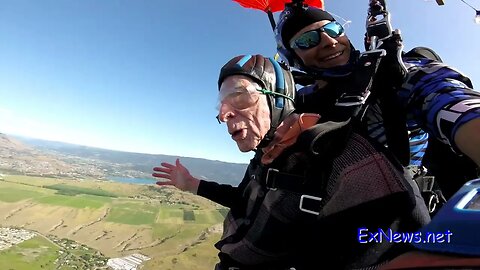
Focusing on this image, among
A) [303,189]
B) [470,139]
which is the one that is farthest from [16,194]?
[470,139]

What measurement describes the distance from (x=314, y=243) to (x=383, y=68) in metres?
1.07

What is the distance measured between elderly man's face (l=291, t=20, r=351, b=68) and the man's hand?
2011 mm

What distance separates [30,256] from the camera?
Result: 211ft

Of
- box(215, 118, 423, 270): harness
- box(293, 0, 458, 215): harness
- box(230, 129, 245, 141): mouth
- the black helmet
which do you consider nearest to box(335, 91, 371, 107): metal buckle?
box(293, 0, 458, 215): harness

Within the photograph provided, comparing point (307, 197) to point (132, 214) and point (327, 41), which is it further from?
point (132, 214)

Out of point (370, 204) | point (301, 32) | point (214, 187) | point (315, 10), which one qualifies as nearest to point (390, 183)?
point (370, 204)

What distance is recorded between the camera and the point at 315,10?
99.3 inches

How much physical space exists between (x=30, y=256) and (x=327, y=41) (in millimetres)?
81969

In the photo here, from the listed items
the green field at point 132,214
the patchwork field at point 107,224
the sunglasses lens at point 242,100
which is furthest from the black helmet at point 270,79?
the green field at point 132,214

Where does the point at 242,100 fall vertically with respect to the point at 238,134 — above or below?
above

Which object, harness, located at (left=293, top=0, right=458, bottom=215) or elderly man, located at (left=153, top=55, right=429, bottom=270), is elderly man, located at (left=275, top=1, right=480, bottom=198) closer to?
harness, located at (left=293, top=0, right=458, bottom=215)

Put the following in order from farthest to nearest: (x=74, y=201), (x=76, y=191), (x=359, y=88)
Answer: (x=76, y=191) < (x=74, y=201) < (x=359, y=88)

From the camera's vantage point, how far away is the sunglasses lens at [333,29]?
2354mm

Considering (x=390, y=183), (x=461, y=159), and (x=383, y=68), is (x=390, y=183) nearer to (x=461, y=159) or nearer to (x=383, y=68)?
(x=383, y=68)
